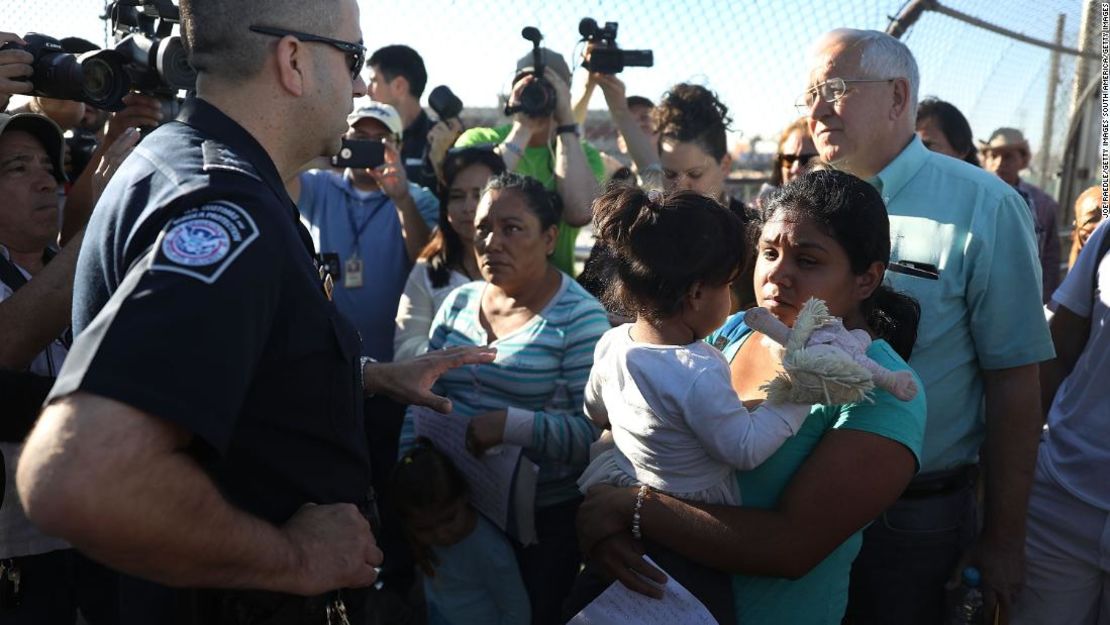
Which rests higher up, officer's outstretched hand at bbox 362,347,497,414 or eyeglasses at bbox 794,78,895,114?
eyeglasses at bbox 794,78,895,114

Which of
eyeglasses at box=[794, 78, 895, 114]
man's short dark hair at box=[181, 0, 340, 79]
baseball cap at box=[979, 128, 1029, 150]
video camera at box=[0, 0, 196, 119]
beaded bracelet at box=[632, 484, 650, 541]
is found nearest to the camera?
man's short dark hair at box=[181, 0, 340, 79]

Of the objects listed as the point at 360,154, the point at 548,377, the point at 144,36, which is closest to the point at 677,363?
the point at 548,377

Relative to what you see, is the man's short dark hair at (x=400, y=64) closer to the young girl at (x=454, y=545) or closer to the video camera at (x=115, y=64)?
the video camera at (x=115, y=64)

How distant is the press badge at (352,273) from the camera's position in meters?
4.32

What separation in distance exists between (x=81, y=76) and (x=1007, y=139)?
5.55 metres

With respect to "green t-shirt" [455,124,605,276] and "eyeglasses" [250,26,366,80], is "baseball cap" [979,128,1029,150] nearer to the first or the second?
"green t-shirt" [455,124,605,276]

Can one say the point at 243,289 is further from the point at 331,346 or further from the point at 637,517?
the point at 637,517

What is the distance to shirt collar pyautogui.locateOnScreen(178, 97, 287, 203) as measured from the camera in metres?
1.58

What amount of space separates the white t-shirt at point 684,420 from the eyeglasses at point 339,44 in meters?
0.90

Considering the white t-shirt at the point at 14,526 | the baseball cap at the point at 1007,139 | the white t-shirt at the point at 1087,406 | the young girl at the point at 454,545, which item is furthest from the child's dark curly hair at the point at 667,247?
the baseball cap at the point at 1007,139

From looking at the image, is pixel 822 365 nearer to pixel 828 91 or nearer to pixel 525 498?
pixel 828 91

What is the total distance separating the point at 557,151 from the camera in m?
4.49

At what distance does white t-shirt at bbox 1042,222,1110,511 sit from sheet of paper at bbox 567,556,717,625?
1.38 metres

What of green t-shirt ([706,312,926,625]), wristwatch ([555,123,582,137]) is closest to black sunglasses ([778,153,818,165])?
wristwatch ([555,123,582,137])
